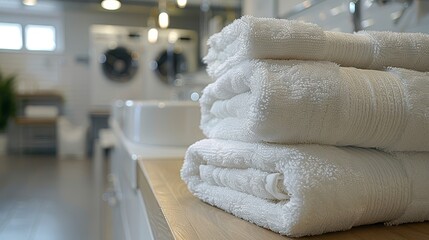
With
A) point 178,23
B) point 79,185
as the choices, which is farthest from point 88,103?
point 79,185

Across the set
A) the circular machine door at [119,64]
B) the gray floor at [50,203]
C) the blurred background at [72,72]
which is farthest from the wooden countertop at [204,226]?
the circular machine door at [119,64]

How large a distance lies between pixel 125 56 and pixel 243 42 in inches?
231

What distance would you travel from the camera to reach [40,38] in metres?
6.73

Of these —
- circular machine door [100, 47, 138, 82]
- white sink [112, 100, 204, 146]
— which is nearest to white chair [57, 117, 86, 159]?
circular machine door [100, 47, 138, 82]

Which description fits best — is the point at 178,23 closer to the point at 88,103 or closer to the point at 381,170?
the point at 88,103

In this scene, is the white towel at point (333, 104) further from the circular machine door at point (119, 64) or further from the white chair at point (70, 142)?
the white chair at point (70, 142)

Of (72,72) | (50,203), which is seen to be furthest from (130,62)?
(50,203)

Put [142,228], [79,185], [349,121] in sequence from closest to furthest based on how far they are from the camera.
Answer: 1. [349,121]
2. [142,228]
3. [79,185]

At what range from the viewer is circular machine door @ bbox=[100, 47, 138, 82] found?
5.98 meters

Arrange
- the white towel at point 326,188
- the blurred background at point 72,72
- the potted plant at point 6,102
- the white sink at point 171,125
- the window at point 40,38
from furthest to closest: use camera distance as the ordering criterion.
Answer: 1. the window at point 40,38
2. the potted plant at point 6,102
3. the blurred background at point 72,72
4. the white sink at point 171,125
5. the white towel at point 326,188

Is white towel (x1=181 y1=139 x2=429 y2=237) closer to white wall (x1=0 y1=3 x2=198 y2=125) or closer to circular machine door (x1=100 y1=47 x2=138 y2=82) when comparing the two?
circular machine door (x1=100 y1=47 x2=138 y2=82)

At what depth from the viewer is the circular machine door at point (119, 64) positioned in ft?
19.6

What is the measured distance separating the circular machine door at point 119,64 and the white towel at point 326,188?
5.78m

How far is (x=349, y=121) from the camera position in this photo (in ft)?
1.35
